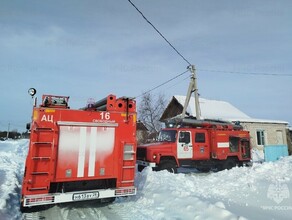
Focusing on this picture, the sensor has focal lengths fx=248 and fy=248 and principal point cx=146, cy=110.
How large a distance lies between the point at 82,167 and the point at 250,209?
4.25 meters

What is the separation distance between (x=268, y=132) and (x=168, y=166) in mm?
19276

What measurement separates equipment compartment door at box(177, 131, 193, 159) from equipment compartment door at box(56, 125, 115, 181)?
22.9 feet

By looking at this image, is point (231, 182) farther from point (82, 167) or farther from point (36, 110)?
point (36, 110)

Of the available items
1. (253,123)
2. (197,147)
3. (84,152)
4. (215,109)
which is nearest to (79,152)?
(84,152)

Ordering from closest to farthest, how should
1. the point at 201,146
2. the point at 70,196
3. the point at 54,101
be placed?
the point at 70,196, the point at 54,101, the point at 201,146

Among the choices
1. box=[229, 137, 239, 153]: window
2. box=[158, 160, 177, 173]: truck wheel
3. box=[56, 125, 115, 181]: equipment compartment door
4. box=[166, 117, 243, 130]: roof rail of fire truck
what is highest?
box=[166, 117, 243, 130]: roof rail of fire truck

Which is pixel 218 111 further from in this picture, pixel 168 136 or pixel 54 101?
pixel 54 101

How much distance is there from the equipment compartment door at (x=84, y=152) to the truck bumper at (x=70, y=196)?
0.38m

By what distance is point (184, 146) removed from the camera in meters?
13.1

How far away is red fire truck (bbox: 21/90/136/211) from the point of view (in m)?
5.71

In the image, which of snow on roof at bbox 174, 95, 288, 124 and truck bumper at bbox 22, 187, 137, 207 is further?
snow on roof at bbox 174, 95, 288, 124

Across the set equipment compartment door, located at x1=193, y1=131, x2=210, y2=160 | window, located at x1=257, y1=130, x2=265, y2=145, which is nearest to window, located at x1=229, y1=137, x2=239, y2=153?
equipment compartment door, located at x1=193, y1=131, x2=210, y2=160

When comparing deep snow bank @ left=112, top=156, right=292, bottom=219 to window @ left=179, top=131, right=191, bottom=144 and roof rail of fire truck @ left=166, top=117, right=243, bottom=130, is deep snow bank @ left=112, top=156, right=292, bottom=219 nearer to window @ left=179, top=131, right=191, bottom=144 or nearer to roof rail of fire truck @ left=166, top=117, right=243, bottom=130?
window @ left=179, top=131, right=191, bottom=144

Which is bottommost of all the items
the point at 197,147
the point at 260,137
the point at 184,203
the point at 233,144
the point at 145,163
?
the point at 184,203
